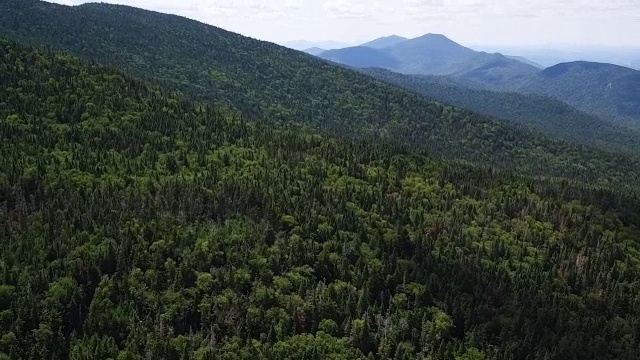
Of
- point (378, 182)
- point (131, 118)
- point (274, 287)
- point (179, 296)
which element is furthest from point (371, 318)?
point (131, 118)

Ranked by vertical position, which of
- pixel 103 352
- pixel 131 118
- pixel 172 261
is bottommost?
pixel 103 352

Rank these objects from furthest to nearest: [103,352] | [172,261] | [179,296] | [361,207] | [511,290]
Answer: [361,207], [511,290], [172,261], [179,296], [103,352]

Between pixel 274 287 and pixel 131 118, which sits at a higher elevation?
pixel 131 118

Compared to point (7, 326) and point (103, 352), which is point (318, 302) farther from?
point (7, 326)

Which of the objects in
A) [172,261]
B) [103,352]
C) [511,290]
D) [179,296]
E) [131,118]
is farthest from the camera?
[131,118]

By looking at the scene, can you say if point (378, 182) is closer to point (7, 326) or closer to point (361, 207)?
point (361, 207)

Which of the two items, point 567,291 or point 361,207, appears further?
point 361,207

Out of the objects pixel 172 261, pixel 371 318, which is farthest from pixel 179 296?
pixel 371 318
